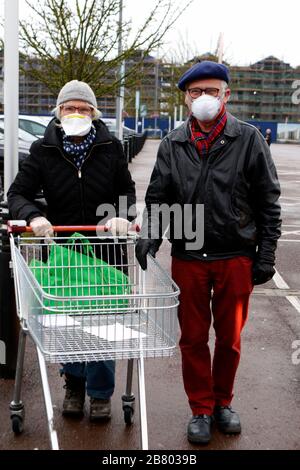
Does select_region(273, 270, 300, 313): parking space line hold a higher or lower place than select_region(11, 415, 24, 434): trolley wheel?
lower

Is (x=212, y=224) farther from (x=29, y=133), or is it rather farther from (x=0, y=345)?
(x=29, y=133)

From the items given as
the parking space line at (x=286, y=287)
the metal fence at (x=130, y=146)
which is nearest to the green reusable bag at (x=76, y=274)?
the parking space line at (x=286, y=287)

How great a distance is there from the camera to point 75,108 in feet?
12.6

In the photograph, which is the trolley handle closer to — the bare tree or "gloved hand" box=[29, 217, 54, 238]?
"gloved hand" box=[29, 217, 54, 238]

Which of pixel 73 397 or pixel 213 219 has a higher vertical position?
pixel 213 219

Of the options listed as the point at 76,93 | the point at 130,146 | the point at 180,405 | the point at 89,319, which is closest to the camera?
the point at 89,319

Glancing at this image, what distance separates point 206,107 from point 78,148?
0.83 metres

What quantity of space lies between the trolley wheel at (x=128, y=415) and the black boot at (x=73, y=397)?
299mm

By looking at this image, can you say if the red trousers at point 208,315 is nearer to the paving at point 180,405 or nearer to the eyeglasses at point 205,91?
the paving at point 180,405

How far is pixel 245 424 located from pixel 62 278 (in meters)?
1.49

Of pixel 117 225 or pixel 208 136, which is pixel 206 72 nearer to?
pixel 208 136

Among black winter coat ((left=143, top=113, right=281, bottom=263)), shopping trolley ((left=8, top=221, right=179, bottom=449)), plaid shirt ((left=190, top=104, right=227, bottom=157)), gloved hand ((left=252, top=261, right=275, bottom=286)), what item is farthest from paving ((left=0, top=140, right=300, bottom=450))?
plaid shirt ((left=190, top=104, right=227, bottom=157))

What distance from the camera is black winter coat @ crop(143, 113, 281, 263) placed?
3.66m

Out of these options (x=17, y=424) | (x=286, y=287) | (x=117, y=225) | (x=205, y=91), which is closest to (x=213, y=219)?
(x=117, y=225)
